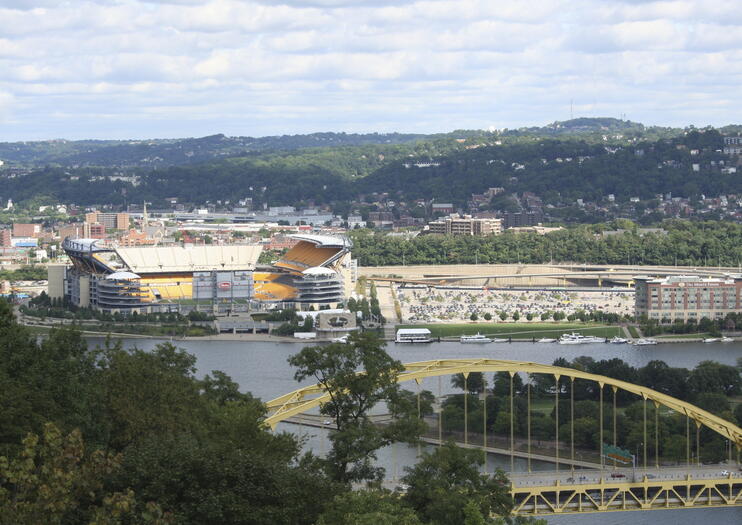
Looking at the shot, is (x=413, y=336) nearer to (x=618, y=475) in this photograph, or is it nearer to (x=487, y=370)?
(x=618, y=475)

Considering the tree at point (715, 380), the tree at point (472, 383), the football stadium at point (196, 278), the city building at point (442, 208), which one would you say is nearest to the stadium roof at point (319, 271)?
the football stadium at point (196, 278)

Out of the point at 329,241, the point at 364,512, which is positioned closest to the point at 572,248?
the point at 329,241

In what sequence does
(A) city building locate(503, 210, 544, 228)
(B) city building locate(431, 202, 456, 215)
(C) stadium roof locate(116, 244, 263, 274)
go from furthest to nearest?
(B) city building locate(431, 202, 456, 215)
(A) city building locate(503, 210, 544, 228)
(C) stadium roof locate(116, 244, 263, 274)

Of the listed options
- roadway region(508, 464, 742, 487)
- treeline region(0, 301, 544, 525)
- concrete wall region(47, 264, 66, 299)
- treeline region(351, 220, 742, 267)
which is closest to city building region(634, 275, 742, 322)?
treeline region(351, 220, 742, 267)

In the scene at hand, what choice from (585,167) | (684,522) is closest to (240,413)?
(684,522)

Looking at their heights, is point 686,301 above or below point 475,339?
above

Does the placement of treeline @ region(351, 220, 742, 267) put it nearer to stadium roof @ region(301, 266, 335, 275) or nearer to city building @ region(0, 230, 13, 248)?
stadium roof @ region(301, 266, 335, 275)

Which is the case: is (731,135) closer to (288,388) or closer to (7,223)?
(7,223)
